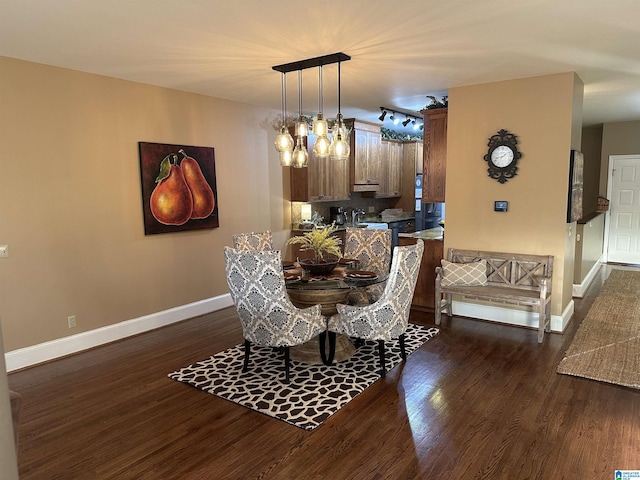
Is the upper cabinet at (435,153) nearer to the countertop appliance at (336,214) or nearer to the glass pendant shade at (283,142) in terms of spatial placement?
the glass pendant shade at (283,142)

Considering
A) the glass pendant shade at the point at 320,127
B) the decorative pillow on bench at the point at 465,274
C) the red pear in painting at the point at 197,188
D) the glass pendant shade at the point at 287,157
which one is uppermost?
the glass pendant shade at the point at 320,127

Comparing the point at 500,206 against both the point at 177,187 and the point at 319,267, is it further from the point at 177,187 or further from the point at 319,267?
the point at 177,187

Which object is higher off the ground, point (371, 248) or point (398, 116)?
point (398, 116)

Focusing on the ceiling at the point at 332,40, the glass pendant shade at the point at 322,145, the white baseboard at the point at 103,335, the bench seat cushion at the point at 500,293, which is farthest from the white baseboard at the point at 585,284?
the white baseboard at the point at 103,335

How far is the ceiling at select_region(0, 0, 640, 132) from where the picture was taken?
109 inches

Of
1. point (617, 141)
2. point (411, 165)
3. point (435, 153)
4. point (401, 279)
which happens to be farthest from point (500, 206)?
point (617, 141)

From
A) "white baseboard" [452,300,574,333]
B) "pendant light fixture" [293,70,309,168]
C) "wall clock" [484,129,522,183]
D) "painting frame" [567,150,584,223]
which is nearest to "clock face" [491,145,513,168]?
"wall clock" [484,129,522,183]

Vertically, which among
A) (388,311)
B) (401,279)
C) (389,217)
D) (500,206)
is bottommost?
(388,311)

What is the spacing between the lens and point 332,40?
3.40 meters

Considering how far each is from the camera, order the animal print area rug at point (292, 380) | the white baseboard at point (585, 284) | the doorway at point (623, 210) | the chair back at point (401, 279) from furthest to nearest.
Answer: the doorway at point (623, 210), the white baseboard at point (585, 284), the chair back at point (401, 279), the animal print area rug at point (292, 380)

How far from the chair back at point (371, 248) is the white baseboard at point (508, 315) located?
3.98ft

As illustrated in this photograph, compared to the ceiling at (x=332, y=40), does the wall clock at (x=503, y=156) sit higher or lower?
lower

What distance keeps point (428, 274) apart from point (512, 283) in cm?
102

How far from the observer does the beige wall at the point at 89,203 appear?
3.87 meters
